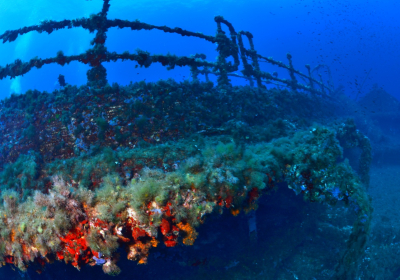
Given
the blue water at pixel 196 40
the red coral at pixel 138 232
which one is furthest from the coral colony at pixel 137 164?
the blue water at pixel 196 40

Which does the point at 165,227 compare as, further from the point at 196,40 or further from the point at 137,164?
the point at 196,40

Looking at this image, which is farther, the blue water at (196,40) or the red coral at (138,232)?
the blue water at (196,40)

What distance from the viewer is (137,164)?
450 cm

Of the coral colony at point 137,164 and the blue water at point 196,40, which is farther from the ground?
the blue water at point 196,40

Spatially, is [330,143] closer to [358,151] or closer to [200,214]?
[200,214]

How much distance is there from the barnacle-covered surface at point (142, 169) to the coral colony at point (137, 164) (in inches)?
0.8

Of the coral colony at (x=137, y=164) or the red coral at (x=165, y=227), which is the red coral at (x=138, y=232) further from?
the red coral at (x=165, y=227)

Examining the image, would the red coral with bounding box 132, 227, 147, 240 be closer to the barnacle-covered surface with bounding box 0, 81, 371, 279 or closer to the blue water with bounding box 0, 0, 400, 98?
the barnacle-covered surface with bounding box 0, 81, 371, 279

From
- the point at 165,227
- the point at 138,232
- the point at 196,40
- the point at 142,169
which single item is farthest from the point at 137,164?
the point at 196,40

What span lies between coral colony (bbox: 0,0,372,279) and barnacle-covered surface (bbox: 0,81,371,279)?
2 centimetres

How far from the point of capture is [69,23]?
7484 mm

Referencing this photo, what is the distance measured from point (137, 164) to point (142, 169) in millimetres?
595

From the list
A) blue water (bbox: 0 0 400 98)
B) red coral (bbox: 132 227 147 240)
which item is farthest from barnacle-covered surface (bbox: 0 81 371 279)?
blue water (bbox: 0 0 400 98)

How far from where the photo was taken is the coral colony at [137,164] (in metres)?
2.90
